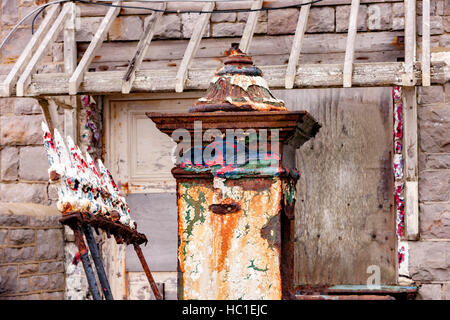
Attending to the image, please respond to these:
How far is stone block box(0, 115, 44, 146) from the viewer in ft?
23.6

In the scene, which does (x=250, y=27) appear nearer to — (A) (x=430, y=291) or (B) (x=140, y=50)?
(B) (x=140, y=50)

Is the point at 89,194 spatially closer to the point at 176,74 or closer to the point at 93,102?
the point at 176,74

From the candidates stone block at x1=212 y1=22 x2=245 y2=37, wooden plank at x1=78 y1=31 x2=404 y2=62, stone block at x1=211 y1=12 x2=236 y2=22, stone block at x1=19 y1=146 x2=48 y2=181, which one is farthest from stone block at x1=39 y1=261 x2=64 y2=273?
stone block at x1=211 y1=12 x2=236 y2=22

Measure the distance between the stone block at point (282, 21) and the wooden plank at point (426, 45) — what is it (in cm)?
115

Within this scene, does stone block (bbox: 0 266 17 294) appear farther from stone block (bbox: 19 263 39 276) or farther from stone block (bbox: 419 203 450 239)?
stone block (bbox: 419 203 450 239)

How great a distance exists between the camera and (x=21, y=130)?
7.23 m

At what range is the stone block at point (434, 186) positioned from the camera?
658cm

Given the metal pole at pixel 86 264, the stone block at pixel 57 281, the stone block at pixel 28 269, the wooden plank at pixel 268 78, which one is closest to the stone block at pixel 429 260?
the wooden plank at pixel 268 78

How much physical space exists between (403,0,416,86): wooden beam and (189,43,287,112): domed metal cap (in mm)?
2402

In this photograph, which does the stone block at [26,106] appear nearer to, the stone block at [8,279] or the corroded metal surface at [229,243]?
the stone block at [8,279]

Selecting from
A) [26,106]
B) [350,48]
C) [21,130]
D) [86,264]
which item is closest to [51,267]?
[21,130]

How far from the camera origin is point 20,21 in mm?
6969

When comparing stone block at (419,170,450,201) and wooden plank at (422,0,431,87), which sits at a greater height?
wooden plank at (422,0,431,87)
